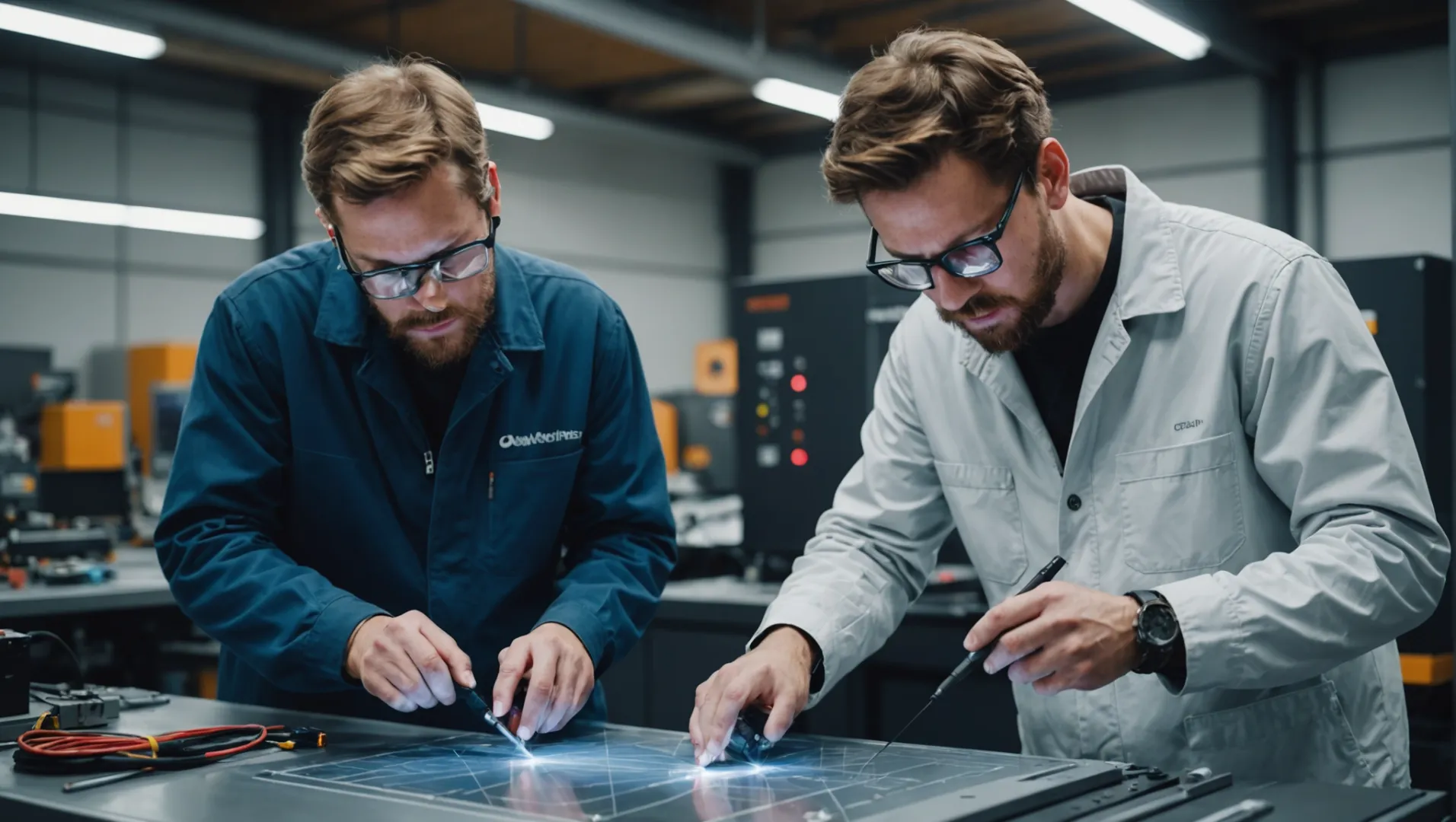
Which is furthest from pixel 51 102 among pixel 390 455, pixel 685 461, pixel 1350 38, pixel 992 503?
pixel 1350 38

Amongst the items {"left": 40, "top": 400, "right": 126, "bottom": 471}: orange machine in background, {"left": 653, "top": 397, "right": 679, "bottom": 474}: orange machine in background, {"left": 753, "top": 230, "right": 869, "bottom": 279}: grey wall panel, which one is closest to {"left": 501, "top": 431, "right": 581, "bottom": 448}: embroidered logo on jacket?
{"left": 40, "top": 400, "right": 126, "bottom": 471}: orange machine in background

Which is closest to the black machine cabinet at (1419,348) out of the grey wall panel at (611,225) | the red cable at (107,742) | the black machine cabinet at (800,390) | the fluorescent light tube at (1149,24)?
the black machine cabinet at (800,390)

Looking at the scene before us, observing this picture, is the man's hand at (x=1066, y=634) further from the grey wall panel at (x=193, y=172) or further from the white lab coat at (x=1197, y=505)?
the grey wall panel at (x=193, y=172)

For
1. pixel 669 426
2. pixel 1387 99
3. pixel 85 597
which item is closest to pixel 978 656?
pixel 85 597

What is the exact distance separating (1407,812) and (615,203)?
8931 mm

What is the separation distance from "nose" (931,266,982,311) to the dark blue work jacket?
1.54 feet

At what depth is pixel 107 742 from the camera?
1232mm

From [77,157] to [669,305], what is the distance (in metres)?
4.37

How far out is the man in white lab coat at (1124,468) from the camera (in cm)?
116

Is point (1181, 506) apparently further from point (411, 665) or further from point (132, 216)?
point (132, 216)

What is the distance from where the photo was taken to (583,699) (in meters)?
1.34

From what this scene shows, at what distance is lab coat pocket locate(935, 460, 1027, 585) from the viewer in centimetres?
144

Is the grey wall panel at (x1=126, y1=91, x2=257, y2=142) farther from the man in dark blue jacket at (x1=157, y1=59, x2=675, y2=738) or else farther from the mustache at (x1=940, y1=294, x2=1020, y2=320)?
the mustache at (x1=940, y1=294, x2=1020, y2=320)

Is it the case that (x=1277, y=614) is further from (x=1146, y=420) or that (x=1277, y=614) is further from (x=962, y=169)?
(x=962, y=169)
